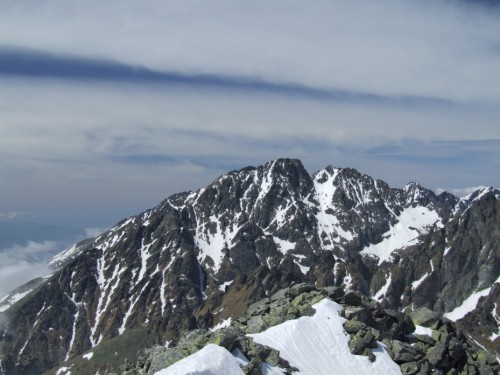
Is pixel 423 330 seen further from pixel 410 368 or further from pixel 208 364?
pixel 208 364

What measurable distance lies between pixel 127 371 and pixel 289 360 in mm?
17419

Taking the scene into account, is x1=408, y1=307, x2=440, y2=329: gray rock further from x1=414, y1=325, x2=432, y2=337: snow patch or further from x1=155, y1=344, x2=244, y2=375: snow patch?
x1=155, y1=344, x2=244, y2=375: snow patch

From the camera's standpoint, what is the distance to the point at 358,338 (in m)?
61.2

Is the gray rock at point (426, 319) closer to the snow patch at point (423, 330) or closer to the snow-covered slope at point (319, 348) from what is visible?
the snow patch at point (423, 330)

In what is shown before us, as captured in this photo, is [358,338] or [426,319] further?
[426,319]

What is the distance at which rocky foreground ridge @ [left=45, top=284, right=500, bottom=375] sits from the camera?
51.8m

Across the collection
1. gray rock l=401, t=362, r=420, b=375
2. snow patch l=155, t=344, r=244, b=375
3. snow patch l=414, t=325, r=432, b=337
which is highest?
snow patch l=155, t=344, r=244, b=375

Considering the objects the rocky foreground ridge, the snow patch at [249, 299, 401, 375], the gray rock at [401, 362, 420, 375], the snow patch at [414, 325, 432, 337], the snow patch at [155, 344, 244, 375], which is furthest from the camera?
the snow patch at [414, 325, 432, 337]

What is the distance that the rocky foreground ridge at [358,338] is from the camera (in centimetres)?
5178

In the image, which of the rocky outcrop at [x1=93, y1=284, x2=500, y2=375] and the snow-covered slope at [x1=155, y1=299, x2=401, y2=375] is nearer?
the rocky outcrop at [x1=93, y1=284, x2=500, y2=375]

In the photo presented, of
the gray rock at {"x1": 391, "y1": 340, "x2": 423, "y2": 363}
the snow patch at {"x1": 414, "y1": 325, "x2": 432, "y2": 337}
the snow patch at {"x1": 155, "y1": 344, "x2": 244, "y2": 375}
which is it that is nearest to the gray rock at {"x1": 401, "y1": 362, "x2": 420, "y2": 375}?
the gray rock at {"x1": 391, "y1": 340, "x2": 423, "y2": 363}

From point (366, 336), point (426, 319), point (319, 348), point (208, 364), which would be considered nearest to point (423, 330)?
point (426, 319)

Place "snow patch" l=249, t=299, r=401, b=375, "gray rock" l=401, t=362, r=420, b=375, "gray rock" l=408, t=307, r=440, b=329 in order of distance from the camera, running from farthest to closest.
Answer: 1. "gray rock" l=408, t=307, r=440, b=329
2. "gray rock" l=401, t=362, r=420, b=375
3. "snow patch" l=249, t=299, r=401, b=375

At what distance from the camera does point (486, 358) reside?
225ft
